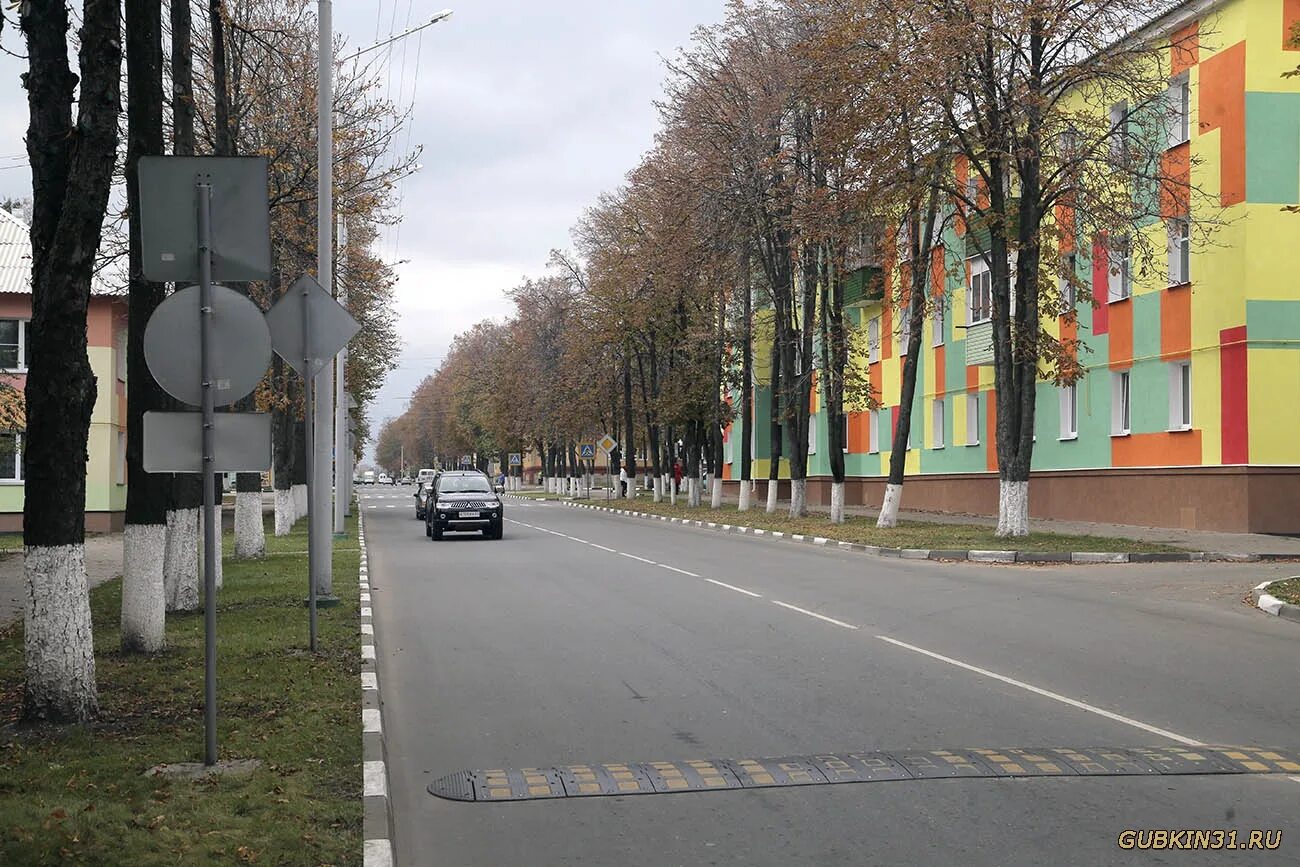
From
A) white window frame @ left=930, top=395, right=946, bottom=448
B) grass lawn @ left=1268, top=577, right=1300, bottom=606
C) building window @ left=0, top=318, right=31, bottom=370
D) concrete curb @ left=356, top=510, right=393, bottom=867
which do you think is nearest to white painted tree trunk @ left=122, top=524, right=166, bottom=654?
concrete curb @ left=356, top=510, right=393, bottom=867

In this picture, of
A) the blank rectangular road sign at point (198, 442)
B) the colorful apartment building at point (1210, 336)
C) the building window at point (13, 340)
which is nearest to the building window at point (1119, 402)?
the colorful apartment building at point (1210, 336)

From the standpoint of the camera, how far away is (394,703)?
9945 mm

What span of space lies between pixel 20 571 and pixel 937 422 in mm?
29129

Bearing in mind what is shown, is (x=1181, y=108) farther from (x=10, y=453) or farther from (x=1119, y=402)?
(x=10, y=453)

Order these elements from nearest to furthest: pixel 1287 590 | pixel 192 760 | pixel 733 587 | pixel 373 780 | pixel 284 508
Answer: pixel 373 780
pixel 192 760
pixel 1287 590
pixel 733 587
pixel 284 508

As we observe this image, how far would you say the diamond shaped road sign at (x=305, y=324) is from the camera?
11445 mm

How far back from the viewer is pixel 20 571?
22.5 m

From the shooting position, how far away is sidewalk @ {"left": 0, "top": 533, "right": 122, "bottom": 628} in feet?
55.1

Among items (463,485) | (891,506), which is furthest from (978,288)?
(463,485)

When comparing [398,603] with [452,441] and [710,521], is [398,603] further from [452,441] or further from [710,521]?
[452,441]

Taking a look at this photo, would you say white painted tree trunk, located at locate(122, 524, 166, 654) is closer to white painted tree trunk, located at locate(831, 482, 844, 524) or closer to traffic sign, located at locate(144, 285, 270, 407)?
traffic sign, located at locate(144, 285, 270, 407)

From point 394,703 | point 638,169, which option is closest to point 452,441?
point 638,169

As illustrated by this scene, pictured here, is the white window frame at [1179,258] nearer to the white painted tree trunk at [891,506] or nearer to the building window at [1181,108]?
the building window at [1181,108]

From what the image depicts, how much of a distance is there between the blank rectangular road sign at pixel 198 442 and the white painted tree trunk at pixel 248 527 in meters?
17.9
